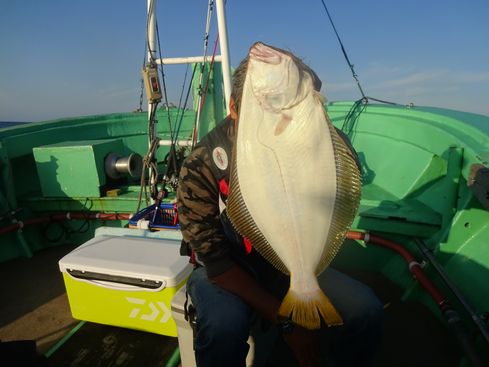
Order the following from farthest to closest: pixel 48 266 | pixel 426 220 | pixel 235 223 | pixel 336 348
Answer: pixel 48 266, pixel 426 220, pixel 336 348, pixel 235 223

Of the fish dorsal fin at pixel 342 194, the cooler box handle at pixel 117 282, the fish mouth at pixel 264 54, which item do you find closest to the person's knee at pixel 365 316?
the fish dorsal fin at pixel 342 194


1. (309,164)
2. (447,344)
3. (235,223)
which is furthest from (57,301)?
(447,344)

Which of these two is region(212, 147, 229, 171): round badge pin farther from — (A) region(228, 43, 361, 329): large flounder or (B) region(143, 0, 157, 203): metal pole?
(B) region(143, 0, 157, 203): metal pole

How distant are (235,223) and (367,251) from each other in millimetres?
2301

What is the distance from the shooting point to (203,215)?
1.69 metres

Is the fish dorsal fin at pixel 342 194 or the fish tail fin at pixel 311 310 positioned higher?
the fish dorsal fin at pixel 342 194

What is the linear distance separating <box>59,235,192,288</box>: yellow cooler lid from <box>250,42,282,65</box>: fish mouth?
1444 mm

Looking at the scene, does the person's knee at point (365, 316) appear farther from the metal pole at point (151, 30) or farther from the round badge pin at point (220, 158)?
the metal pole at point (151, 30)

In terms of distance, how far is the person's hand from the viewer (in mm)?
1507

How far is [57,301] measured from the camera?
3.14 meters

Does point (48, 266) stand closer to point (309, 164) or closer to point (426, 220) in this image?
point (309, 164)

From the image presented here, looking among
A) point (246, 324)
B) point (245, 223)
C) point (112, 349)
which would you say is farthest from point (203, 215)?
point (112, 349)

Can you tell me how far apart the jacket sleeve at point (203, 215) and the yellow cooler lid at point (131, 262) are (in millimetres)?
527

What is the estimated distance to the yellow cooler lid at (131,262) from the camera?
2102mm
